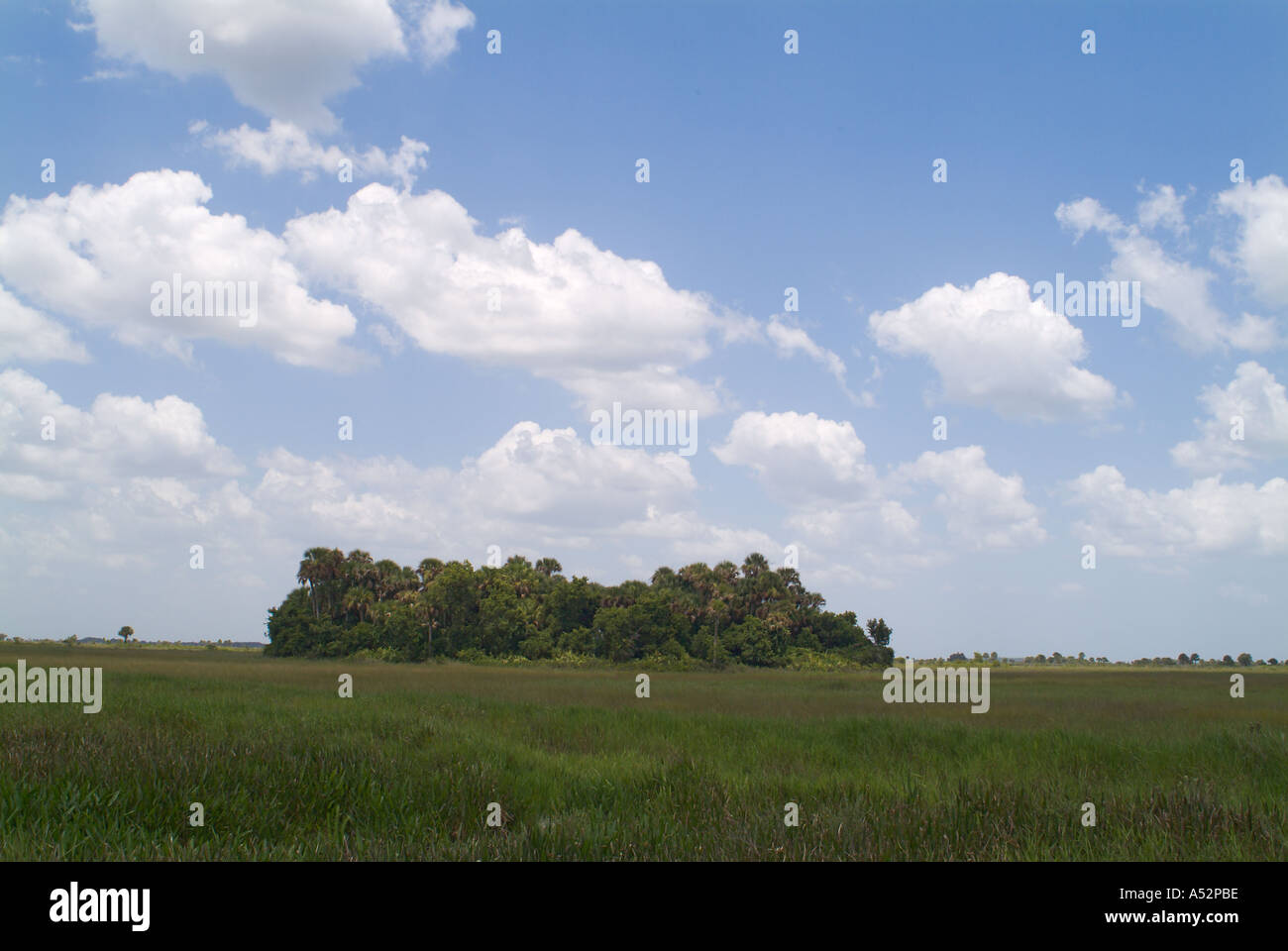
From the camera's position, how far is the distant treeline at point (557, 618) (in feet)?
205

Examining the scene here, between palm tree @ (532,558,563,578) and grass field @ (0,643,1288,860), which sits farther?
palm tree @ (532,558,563,578)

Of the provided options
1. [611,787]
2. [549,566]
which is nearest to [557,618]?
[549,566]

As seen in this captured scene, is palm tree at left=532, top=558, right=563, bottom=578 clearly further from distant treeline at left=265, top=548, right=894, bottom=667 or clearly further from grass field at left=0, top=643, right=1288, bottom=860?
grass field at left=0, top=643, right=1288, bottom=860

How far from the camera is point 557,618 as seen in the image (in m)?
66.5

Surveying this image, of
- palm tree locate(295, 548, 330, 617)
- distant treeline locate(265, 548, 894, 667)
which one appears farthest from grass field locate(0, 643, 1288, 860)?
palm tree locate(295, 548, 330, 617)

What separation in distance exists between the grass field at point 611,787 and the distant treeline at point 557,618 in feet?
147

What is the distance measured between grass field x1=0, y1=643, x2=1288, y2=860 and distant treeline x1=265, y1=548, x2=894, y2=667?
4475 centimetres

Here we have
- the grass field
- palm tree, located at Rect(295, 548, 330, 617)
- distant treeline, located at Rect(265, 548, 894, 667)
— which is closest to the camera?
the grass field

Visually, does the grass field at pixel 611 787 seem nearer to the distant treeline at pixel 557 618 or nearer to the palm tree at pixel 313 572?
the distant treeline at pixel 557 618

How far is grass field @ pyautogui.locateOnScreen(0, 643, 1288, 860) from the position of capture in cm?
698

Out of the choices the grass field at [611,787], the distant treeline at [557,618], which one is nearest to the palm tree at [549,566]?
the distant treeline at [557,618]

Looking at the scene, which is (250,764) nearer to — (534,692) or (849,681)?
(534,692)
